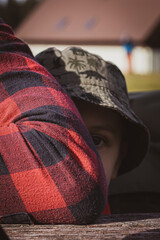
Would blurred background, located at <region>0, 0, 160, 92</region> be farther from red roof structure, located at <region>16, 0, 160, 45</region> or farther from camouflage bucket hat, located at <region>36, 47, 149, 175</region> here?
camouflage bucket hat, located at <region>36, 47, 149, 175</region>

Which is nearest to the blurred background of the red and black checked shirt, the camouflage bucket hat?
the camouflage bucket hat

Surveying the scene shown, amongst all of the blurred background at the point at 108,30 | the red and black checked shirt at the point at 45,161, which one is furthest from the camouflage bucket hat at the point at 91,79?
the blurred background at the point at 108,30

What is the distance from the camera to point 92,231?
0.60 meters

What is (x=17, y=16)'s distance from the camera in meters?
23.5

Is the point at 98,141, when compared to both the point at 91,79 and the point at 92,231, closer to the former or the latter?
the point at 91,79

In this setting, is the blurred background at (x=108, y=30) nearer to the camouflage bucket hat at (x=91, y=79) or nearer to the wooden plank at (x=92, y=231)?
the camouflage bucket hat at (x=91, y=79)

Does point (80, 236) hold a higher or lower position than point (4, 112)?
lower

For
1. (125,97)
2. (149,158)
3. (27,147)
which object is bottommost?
(149,158)

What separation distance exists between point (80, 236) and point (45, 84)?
298 millimetres

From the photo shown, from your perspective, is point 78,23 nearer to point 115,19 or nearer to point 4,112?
point 115,19

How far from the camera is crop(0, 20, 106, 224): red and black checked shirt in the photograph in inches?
23.7

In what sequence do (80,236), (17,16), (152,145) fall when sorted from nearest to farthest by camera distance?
(80,236)
(152,145)
(17,16)

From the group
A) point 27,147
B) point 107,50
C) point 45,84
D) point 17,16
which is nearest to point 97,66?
point 45,84

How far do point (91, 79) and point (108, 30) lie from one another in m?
15.7
